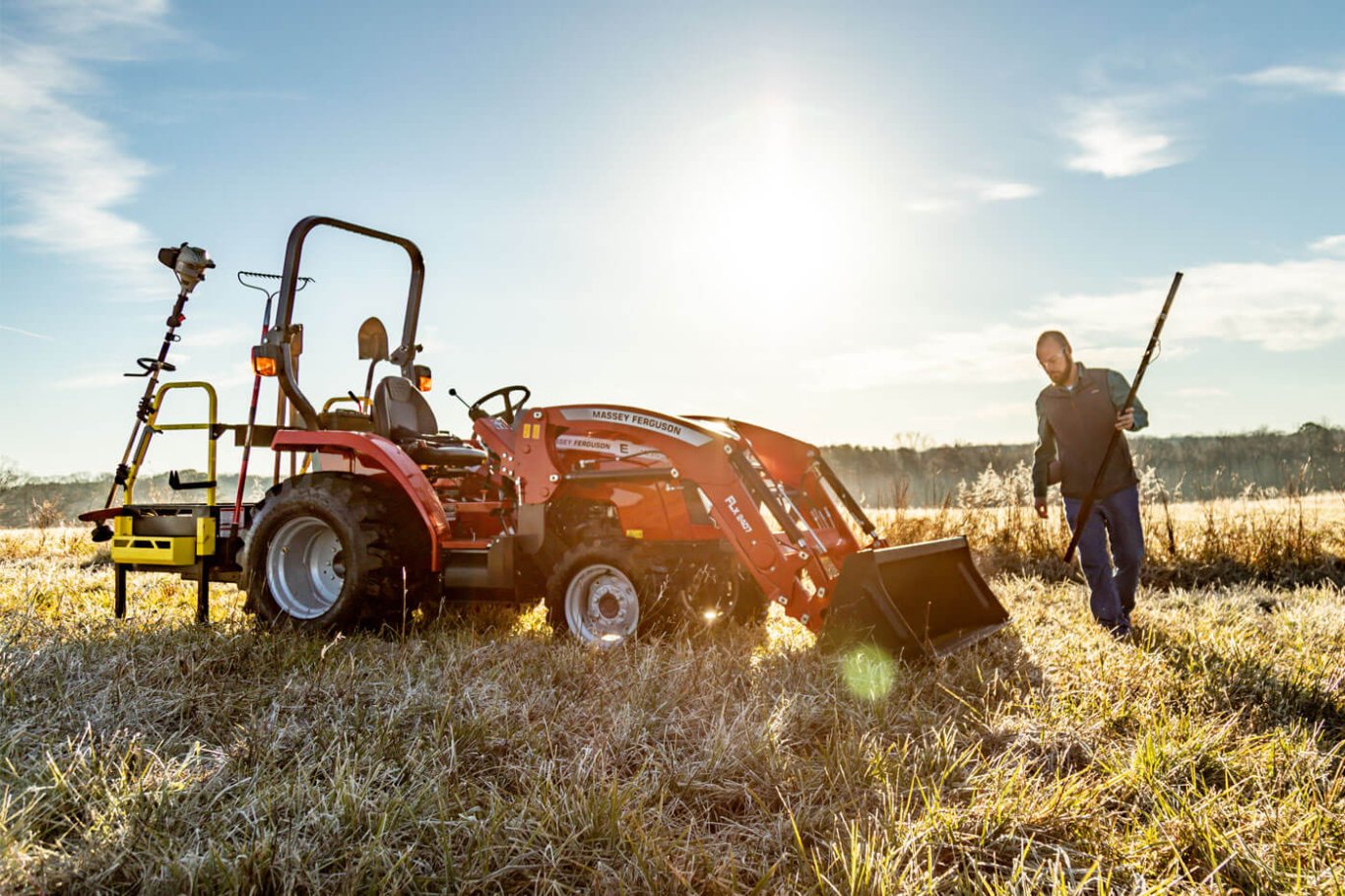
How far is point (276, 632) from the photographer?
573cm

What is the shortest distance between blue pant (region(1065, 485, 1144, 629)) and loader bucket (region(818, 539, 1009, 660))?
2.83 ft

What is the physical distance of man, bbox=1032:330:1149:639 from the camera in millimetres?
6148

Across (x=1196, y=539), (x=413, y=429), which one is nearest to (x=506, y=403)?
(x=413, y=429)

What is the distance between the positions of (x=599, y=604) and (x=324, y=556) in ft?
6.60

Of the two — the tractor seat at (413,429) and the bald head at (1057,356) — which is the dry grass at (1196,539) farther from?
the tractor seat at (413,429)

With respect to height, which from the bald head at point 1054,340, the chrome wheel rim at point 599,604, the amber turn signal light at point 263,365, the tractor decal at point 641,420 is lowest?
the chrome wheel rim at point 599,604

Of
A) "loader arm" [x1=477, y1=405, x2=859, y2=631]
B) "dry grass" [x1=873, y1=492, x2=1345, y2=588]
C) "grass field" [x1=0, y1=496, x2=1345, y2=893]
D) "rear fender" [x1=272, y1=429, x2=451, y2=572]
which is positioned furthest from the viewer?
"dry grass" [x1=873, y1=492, x2=1345, y2=588]

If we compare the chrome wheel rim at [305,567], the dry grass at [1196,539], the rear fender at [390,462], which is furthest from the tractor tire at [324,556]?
the dry grass at [1196,539]

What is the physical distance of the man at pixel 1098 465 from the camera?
242 inches

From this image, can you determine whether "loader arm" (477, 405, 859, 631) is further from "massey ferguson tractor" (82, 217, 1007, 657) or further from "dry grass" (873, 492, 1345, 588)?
"dry grass" (873, 492, 1345, 588)

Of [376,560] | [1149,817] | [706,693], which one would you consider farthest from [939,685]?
[376,560]

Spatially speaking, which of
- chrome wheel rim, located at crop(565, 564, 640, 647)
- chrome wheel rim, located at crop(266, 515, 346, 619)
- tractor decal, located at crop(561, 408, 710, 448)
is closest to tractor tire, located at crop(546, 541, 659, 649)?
chrome wheel rim, located at crop(565, 564, 640, 647)

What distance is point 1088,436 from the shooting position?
6.29 meters

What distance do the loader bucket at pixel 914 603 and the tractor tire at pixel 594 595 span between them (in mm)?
1119
